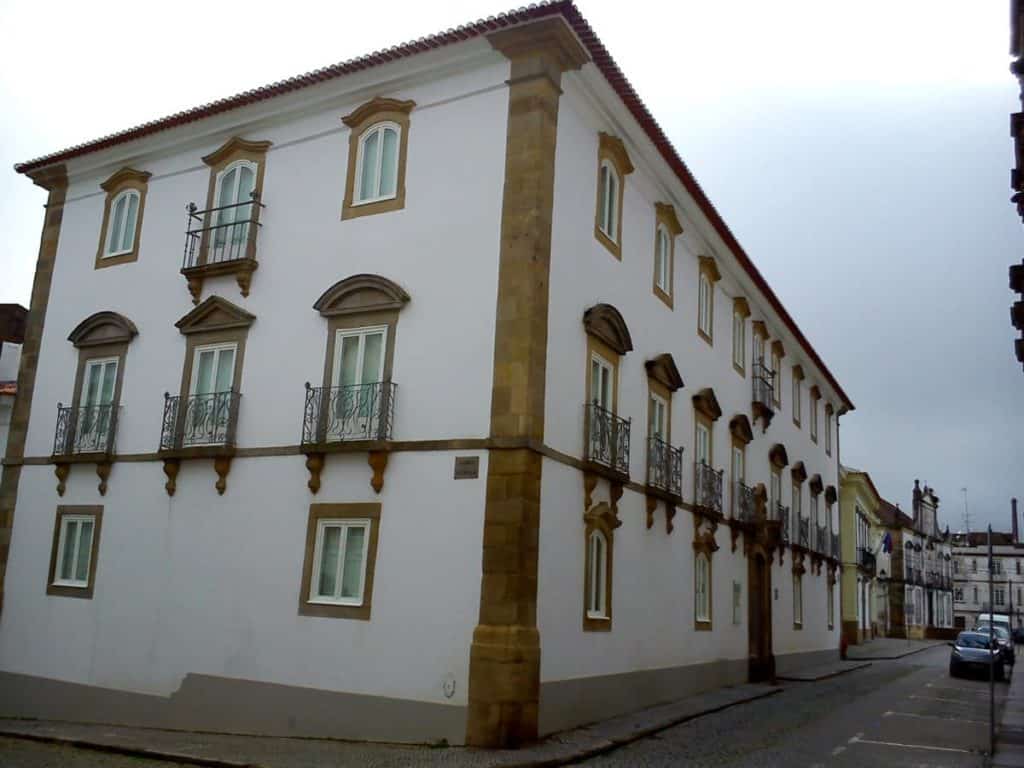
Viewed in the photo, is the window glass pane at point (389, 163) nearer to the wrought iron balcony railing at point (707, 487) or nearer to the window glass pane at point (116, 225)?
the window glass pane at point (116, 225)

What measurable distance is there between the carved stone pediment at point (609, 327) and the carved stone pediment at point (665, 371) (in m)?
1.17

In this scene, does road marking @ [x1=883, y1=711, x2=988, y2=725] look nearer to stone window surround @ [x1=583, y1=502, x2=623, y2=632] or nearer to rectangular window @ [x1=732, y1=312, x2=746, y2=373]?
stone window surround @ [x1=583, y1=502, x2=623, y2=632]

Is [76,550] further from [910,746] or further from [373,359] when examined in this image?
[910,746]

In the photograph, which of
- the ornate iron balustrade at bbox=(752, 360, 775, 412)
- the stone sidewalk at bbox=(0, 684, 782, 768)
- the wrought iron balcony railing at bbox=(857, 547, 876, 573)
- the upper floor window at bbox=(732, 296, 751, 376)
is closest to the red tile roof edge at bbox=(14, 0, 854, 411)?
the upper floor window at bbox=(732, 296, 751, 376)

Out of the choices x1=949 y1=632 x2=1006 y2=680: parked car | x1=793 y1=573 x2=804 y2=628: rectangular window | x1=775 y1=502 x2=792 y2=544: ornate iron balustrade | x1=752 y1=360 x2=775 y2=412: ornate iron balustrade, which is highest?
x1=752 y1=360 x2=775 y2=412: ornate iron balustrade

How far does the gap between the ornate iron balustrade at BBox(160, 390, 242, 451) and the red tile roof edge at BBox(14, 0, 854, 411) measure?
5141 millimetres

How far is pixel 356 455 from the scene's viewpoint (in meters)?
15.0

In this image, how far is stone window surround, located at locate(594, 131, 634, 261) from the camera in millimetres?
17109

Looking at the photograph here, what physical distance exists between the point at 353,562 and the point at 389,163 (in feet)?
20.7

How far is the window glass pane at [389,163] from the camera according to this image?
52.5ft

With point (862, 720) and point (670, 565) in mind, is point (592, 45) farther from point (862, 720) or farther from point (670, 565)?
point (862, 720)

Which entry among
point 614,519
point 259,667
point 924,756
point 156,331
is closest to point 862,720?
point 924,756

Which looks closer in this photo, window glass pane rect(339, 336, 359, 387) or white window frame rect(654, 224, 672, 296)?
window glass pane rect(339, 336, 359, 387)

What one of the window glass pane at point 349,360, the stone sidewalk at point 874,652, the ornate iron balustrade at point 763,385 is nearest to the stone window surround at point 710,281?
the ornate iron balustrade at point 763,385
